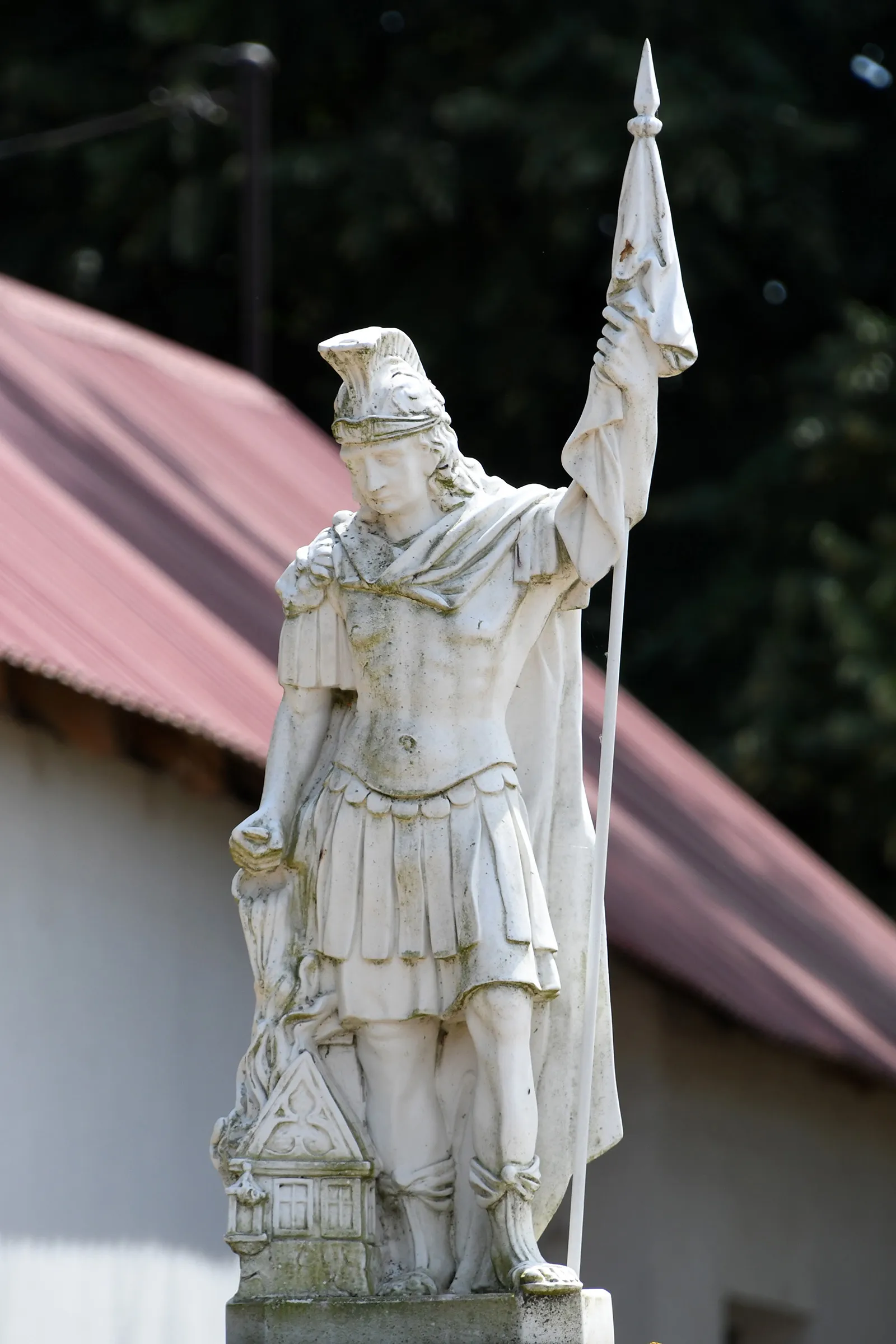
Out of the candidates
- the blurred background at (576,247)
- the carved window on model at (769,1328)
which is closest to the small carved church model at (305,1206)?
the carved window on model at (769,1328)

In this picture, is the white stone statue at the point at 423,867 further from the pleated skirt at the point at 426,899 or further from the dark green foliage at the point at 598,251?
the dark green foliage at the point at 598,251

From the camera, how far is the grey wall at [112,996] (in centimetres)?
1145

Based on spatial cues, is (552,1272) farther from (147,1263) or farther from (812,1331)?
(812,1331)

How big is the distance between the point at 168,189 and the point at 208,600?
27.3 feet

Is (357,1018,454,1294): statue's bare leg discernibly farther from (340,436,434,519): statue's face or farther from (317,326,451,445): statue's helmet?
(317,326,451,445): statue's helmet

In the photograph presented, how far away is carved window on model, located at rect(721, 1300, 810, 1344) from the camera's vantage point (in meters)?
14.8

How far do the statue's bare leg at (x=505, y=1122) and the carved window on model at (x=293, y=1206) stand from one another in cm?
39

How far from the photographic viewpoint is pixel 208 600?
43.5 feet

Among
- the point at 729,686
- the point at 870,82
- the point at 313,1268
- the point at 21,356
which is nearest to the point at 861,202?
the point at 870,82

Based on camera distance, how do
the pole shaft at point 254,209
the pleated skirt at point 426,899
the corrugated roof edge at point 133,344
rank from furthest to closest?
the pole shaft at point 254,209, the corrugated roof edge at point 133,344, the pleated skirt at point 426,899

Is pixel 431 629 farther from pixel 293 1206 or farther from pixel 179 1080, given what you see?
pixel 179 1080

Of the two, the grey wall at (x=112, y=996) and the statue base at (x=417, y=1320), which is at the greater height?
the grey wall at (x=112, y=996)

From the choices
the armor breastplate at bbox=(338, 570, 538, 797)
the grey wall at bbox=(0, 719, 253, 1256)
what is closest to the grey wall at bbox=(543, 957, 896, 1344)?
the grey wall at bbox=(0, 719, 253, 1256)

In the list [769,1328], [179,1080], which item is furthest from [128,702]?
[769,1328]
